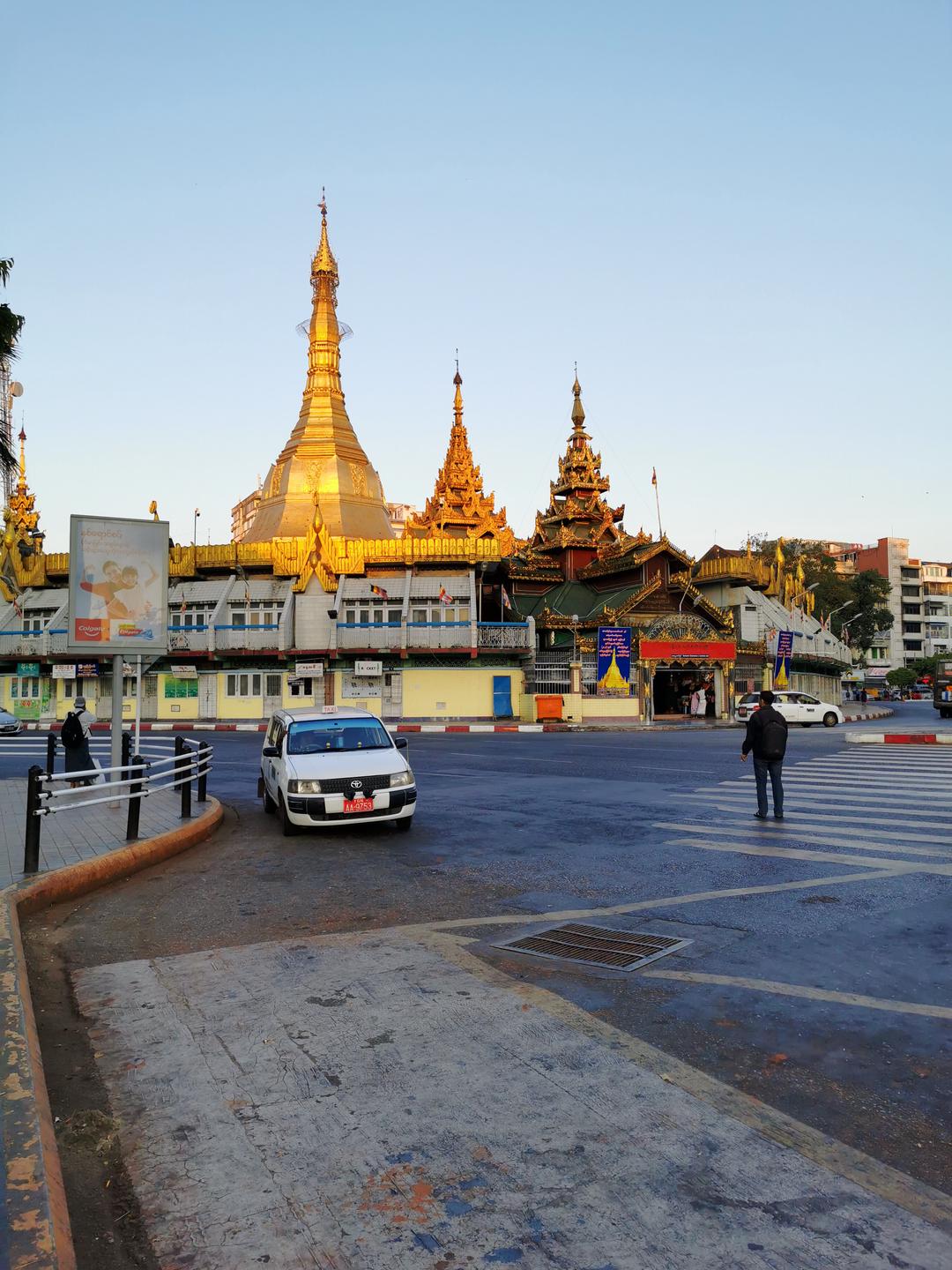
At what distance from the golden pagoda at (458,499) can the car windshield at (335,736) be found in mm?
41181

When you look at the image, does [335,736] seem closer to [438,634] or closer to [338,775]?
[338,775]

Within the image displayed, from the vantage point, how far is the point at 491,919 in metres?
6.71

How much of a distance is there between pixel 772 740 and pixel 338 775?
5.53 meters

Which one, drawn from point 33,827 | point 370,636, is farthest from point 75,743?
point 370,636

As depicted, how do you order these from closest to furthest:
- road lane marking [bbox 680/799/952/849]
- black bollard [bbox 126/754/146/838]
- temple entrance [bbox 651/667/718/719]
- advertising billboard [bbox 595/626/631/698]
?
black bollard [bbox 126/754/146/838], road lane marking [bbox 680/799/952/849], advertising billboard [bbox 595/626/631/698], temple entrance [bbox 651/667/718/719]

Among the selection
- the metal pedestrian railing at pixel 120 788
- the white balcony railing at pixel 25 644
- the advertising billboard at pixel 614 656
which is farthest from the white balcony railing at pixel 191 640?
the metal pedestrian railing at pixel 120 788

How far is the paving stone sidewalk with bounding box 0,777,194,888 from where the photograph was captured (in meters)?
8.29

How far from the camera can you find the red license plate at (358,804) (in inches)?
410

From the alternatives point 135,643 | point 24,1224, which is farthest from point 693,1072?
point 135,643

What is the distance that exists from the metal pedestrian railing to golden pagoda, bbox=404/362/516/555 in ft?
Answer: 122

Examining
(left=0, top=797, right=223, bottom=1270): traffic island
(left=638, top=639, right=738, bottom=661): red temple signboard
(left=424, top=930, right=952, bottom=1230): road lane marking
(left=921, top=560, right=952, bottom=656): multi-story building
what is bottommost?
(left=424, top=930, right=952, bottom=1230): road lane marking

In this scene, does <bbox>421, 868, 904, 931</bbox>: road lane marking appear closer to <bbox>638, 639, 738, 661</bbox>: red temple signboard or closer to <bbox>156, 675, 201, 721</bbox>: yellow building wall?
<bbox>638, 639, 738, 661</bbox>: red temple signboard

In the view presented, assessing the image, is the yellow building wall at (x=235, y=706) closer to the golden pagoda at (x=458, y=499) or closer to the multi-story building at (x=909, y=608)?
the golden pagoda at (x=458, y=499)

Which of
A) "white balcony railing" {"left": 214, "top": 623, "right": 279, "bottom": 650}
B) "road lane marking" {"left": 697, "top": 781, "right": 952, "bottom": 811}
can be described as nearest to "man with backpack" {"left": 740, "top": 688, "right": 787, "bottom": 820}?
"road lane marking" {"left": 697, "top": 781, "right": 952, "bottom": 811}
